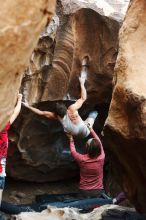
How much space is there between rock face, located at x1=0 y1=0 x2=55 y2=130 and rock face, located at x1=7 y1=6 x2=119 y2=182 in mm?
4205

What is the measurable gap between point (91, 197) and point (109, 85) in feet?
6.68

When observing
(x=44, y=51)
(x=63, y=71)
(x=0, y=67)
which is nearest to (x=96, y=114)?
(x=63, y=71)

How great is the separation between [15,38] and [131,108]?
1.60m

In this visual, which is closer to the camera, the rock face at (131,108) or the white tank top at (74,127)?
the rock face at (131,108)

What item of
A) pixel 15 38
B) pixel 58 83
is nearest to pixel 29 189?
pixel 58 83

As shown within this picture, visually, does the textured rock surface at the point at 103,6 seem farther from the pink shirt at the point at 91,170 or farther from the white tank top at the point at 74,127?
the pink shirt at the point at 91,170

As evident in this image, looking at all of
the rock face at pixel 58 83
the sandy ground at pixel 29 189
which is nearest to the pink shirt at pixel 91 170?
the rock face at pixel 58 83

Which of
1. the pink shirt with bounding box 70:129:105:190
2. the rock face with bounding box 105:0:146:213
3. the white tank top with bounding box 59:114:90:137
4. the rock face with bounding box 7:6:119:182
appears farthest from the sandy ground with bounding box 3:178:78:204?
the rock face with bounding box 105:0:146:213

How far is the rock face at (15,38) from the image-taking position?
223 cm

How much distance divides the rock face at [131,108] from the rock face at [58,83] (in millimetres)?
2651

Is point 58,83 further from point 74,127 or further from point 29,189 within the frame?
point 29,189

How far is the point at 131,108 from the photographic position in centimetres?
371

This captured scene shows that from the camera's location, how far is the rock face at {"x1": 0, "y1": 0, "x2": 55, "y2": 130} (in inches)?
88.0

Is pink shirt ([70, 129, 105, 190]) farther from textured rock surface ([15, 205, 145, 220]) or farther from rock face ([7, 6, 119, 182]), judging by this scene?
rock face ([7, 6, 119, 182])
